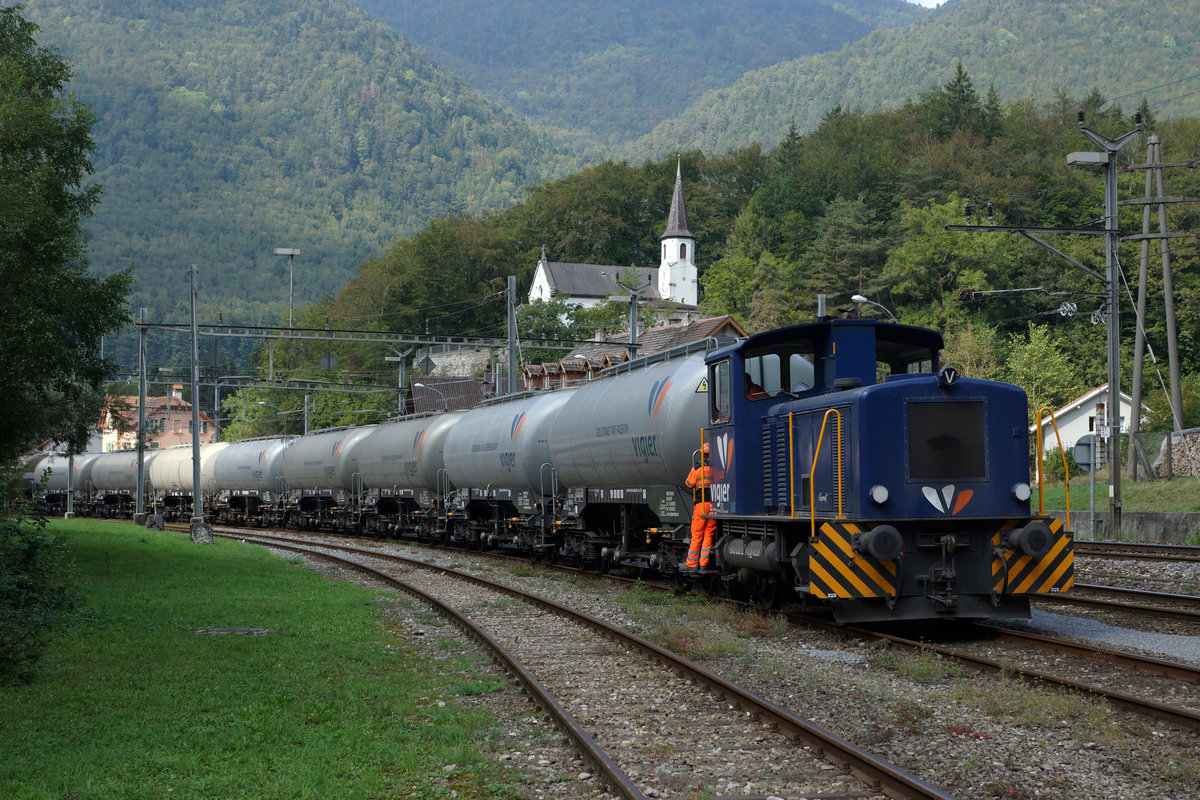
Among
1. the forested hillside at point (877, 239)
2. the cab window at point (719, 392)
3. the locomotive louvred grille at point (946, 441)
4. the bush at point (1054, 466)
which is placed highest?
the forested hillside at point (877, 239)

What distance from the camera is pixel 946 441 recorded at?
12.0 m

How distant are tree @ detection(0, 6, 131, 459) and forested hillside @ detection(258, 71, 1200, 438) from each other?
1114 inches

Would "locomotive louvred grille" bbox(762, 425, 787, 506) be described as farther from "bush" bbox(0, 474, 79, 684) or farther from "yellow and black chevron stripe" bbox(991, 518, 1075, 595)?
"bush" bbox(0, 474, 79, 684)

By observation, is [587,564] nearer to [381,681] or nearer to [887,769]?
[381,681]

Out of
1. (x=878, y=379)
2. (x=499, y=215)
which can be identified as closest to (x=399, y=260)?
(x=499, y=215)

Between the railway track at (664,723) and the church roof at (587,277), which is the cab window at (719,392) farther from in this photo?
the church roof at (587,277)

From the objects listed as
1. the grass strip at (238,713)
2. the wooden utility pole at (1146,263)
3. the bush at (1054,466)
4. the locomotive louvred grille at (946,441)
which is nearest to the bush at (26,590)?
the grass strip at (238,713)

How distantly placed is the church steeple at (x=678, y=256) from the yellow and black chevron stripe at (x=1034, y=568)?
352 ft

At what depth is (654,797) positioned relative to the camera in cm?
641

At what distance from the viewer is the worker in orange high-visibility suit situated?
48.7 feet

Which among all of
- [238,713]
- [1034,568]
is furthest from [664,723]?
[1034,568]

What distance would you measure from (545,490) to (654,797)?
16.1 meters

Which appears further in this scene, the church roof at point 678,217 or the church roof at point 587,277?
the church roof at point 587,277

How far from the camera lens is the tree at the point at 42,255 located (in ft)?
52.3
